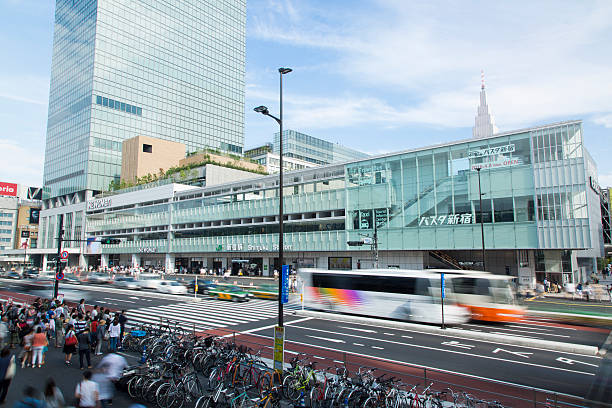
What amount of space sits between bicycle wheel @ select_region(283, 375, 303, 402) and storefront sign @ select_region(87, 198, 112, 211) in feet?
285

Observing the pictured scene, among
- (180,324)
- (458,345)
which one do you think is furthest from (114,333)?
(458,345)

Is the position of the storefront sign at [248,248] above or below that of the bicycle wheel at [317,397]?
above

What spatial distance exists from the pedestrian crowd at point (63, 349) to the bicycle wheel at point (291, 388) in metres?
4.46

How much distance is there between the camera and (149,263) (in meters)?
78.2

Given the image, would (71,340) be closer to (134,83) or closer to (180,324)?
(180,324)

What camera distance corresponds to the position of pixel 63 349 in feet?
45.9

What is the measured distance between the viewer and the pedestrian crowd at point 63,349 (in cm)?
805

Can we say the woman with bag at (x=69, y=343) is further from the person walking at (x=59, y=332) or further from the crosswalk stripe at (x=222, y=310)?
the crosswalk stripe at (x=222, y=310)

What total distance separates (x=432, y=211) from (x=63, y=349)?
3670cm

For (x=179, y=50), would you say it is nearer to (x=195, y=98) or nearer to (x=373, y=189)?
(x=195, y=98)

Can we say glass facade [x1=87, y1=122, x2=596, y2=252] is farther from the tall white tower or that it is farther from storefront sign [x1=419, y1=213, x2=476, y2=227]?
the tall white tower

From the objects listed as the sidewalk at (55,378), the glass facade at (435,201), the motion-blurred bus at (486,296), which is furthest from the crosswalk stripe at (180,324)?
the glass facade at (435,201)

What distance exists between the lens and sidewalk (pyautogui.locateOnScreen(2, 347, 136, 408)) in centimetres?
1063

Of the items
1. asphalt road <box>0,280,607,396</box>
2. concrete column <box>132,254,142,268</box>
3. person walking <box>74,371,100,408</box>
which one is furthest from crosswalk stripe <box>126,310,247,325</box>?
concrete column <box>132,254,142,268</box>
